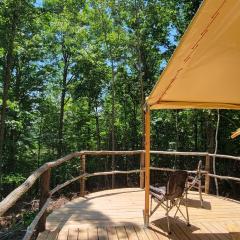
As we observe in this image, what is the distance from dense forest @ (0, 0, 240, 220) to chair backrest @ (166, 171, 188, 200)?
9.78m

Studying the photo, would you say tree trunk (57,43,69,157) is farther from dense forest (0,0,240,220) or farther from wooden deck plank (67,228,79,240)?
wooden deck plank (67,228,79,240)

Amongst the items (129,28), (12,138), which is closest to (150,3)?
(129,28)

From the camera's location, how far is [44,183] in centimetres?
392

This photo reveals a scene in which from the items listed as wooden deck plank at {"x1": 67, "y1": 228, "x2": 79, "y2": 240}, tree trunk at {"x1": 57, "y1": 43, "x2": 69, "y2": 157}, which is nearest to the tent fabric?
wooden deck plank at {"x1": 67, "y1": 228, "x2": 79, "y2": 240}

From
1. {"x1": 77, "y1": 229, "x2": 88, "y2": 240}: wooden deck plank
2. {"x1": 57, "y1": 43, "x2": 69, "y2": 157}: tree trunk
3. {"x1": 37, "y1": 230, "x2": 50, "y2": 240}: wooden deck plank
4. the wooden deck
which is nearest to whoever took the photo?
{"x1": 37, "y1": 230, "x2": 50, "y2": 240}: wooden deck plank

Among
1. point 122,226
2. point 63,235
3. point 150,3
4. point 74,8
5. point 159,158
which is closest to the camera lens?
point 63,235

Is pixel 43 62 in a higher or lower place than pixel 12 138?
higher

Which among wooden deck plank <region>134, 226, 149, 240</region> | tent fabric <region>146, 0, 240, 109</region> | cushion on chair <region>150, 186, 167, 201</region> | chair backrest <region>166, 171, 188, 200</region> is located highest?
tent fabric <region>146, 0, 240, 109</region>

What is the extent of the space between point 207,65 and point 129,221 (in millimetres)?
2526

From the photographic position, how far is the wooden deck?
4309mm

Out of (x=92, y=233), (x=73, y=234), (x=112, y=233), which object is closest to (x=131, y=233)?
(x=112, y=233)

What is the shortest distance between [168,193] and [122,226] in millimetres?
802

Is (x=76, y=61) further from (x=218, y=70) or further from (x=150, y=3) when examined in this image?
(x=218, y=70)

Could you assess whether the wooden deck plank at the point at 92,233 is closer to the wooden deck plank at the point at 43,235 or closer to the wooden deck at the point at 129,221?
the wooden deck at the point at 129,221
